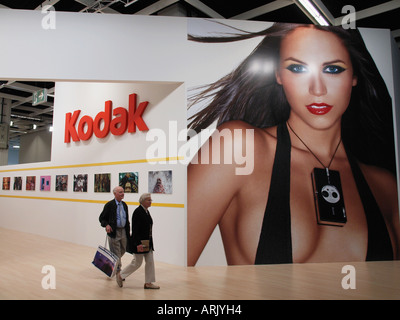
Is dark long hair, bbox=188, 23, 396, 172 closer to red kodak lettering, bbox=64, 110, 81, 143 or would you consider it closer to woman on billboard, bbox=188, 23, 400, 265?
woman on billboard, bbox=188, 23, 400, 265

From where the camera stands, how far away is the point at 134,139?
7578 mm

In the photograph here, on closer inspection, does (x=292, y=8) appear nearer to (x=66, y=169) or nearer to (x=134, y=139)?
(x=134, y=139)

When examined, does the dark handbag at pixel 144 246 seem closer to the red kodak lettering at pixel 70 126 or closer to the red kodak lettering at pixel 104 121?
the red kodak lettering at pixel 104 121

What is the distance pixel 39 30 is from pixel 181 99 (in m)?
3.07

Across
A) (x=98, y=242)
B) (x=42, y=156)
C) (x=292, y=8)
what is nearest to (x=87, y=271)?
(x=98, y=242)

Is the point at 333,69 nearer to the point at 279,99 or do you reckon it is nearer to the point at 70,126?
the point at 279,99

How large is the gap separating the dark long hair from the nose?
661 mm

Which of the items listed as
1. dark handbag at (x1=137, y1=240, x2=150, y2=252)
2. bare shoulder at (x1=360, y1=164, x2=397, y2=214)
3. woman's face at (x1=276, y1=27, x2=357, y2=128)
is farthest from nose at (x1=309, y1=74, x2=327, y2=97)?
dark handbag at (x1=137, y1=240, x2=150, y2=252)

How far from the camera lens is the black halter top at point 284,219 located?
635 cm

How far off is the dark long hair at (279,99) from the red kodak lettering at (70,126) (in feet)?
14.2

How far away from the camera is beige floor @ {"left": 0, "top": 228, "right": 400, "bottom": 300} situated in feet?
14.5

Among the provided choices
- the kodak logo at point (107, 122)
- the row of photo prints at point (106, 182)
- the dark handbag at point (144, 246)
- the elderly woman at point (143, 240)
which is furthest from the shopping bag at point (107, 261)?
the kodak logo at point (107, 122)
